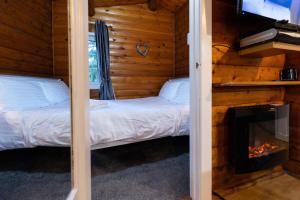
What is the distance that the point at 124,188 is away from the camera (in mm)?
1601

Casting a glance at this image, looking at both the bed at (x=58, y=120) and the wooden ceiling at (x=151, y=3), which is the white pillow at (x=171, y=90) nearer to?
the bed at (x=58, y=120)

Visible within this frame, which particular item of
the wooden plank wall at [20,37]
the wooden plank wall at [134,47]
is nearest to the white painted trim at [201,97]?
the wooden plank wall at [20,37]

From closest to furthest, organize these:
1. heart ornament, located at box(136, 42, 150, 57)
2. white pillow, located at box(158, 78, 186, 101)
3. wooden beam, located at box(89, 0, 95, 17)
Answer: white pillow, located at box(158, 78, 186, 101) → wooden beam, located at box(89, 0, 95, 17) → heart ornament, located at box(136, 42, 150, 57)

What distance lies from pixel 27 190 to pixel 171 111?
4.65ft

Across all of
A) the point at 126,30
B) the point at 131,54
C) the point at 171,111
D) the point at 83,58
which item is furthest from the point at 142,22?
the point at 83,58

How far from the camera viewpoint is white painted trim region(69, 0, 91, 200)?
1.07m

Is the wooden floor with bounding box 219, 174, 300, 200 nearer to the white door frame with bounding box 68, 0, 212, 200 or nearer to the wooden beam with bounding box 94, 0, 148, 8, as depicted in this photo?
the white door frame with bounding box 68, 0, 212, 200

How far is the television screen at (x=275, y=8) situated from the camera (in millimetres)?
1239

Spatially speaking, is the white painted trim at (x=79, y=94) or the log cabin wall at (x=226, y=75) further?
the log cabin wall at (x=226, y=75)

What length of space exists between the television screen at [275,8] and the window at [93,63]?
2905 mm

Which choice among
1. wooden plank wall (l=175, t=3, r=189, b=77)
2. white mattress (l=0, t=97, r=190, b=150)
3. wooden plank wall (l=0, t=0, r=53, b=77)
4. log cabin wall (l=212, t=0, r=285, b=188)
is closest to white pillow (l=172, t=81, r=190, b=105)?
white mattress (l=0, t=97, r=190, b=150)

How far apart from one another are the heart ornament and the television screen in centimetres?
280

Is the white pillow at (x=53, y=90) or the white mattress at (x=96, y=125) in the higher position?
the white pillow at (x=53, y=90)

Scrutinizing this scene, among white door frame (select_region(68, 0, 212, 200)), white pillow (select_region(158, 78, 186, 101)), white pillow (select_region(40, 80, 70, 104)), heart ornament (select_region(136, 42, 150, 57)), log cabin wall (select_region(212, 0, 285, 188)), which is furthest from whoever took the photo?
heart ornament (select_region(136, 42, 150, 57))
